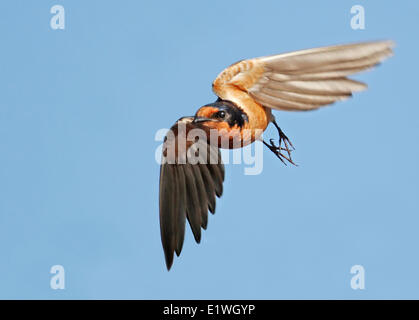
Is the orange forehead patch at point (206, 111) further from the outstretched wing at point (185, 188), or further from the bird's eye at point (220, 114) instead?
the outstretched wing at point (185, 188)

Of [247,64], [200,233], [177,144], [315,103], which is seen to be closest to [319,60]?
[315,103]

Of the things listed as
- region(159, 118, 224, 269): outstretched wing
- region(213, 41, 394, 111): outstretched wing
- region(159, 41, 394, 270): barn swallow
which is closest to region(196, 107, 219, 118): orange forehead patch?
region(159, 41, 394, 270): barn swallow

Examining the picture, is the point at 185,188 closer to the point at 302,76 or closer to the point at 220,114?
the point at 220,114

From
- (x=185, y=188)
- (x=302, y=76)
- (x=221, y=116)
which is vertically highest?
(x=302, y=76)

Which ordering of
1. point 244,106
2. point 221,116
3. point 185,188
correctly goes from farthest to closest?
point 185,188
point 244,106
point 221,116

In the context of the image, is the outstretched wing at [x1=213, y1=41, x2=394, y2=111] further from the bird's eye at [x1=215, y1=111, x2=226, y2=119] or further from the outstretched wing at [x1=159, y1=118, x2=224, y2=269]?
the outstretched wing at [x1=159, y1=118, x2=224, y2=269]

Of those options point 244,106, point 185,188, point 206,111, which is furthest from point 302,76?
point 185,188

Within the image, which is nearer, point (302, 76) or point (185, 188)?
point (302, 76)
